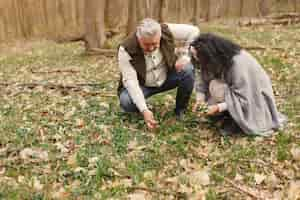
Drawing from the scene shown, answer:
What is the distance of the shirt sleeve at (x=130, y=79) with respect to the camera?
12.5 feet

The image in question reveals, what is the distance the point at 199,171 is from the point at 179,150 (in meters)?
0.37

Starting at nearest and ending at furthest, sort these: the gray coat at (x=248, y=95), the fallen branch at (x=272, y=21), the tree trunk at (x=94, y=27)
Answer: the gray coat at (x=248, y=95)
the tree trunk at (x=94, y=27)
the fallen branch at (x=272, y=21)

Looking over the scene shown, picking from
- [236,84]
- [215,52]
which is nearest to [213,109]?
[236,84]

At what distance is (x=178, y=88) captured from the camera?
13.7 ft

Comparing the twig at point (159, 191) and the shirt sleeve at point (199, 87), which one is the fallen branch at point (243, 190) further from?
the shirt sleeve at point (199, 87)

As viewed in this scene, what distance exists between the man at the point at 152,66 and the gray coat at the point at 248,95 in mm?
569

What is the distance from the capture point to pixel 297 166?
3275mm

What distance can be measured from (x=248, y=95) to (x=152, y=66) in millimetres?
891

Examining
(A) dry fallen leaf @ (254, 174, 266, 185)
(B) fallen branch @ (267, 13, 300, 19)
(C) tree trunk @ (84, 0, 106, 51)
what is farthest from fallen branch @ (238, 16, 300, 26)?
(A) dry fallen leaf @ (254, 174, 266, 185)

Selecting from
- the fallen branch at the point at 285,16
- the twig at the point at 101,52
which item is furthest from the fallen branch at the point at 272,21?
the twig at the point at 101,52

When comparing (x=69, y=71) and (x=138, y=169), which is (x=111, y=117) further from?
(x=69, y=71)

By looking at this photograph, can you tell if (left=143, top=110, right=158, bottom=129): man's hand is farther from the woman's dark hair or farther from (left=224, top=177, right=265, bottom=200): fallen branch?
(left=224, top=177, right=265, bottom=200): fallen branch

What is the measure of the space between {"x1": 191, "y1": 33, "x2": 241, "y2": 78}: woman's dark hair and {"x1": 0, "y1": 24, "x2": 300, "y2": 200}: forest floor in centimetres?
60

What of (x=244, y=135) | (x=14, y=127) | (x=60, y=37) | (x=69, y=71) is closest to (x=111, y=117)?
(x=14, y=127)
